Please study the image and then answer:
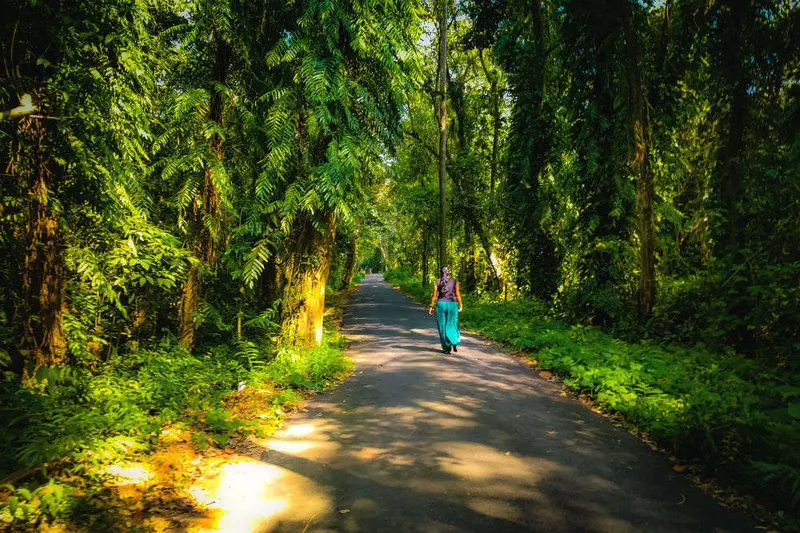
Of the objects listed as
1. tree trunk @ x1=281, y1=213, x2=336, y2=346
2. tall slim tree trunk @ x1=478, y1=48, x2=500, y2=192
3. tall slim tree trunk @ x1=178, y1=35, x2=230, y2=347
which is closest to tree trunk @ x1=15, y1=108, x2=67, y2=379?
A: tall slim tree trunk @ x1=178, y1=35, x2=230, y2=347

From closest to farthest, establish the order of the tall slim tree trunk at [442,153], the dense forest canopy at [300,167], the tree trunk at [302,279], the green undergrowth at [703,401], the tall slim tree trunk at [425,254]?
the green undergrowth at [703,401] → the dense forest canopy at [300,167] → the tree trunk at [302,279] → the tall slim tree trunk at [442,153] → the tall slim tree trunk at [425,254]

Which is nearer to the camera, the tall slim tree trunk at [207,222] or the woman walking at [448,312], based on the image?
the tall slim tree trunk at [207,222]

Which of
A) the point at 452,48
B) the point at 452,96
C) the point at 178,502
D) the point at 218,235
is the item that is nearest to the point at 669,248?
the point at 218,235

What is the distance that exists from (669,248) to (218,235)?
11594 mm

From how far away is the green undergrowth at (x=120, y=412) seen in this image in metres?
3.54

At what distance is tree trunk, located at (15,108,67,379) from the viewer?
5086 mm

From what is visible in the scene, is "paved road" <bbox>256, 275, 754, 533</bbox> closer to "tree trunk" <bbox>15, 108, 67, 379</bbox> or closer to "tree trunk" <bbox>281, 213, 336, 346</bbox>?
"tree trunk" <bbox>281, 213, 336, 346</bbox>

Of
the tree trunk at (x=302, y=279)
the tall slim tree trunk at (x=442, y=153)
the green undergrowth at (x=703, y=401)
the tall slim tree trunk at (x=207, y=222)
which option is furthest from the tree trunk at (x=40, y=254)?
the tall slim tree trunk at (x=442, y=153)

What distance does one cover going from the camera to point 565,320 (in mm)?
13078

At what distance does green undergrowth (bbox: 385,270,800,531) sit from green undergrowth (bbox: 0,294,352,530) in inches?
185

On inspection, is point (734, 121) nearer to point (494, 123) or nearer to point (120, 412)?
point (120, 412)

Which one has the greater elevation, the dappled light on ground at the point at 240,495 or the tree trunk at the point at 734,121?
the tree trunk at the point at 734,121

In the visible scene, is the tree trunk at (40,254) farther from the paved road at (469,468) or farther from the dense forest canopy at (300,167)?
the paved road at (469,468)

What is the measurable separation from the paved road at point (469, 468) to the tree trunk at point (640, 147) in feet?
16.4
